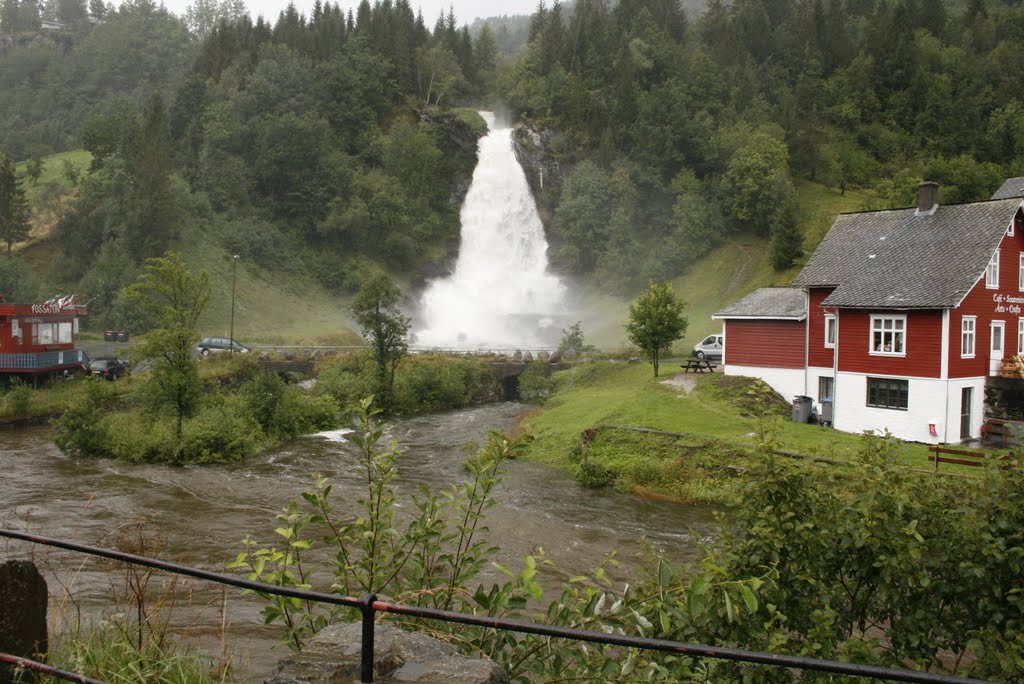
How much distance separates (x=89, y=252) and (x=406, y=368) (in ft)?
122

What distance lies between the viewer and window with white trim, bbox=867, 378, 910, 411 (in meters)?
25.6

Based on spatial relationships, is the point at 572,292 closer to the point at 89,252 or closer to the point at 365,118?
the point at 365,118

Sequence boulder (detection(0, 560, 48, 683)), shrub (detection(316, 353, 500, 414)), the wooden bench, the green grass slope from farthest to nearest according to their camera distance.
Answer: the green grass slope
shrub (detection(316, 353, 500, 414))
the wooden bench
boulder (detection(0, 560, 48, 683))

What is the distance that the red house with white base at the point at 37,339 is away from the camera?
37.3 meters

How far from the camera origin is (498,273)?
73.1 meters

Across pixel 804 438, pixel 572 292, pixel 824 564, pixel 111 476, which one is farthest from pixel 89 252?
pixel 824 564

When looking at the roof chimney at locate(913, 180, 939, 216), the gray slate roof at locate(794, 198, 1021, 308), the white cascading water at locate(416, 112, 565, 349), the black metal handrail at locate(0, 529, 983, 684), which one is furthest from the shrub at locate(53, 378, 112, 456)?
the white cascading water at locate(416, 112, 565, 349)

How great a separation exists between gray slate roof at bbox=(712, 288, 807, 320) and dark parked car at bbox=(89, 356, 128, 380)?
29906mm

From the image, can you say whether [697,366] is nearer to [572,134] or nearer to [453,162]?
[453,162]

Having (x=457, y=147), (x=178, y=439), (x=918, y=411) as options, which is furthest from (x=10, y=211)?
(x=918, y=411)

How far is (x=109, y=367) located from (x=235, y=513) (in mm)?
24816

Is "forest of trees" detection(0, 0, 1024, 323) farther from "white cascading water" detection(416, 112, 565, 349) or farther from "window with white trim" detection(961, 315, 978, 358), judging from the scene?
"window with white trim" detection(961, 315, 978, 358)

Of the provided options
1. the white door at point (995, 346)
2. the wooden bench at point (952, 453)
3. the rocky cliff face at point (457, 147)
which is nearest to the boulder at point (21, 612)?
the wooden bench at point (952, 453)

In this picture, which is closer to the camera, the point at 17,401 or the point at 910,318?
the point at 910,318
